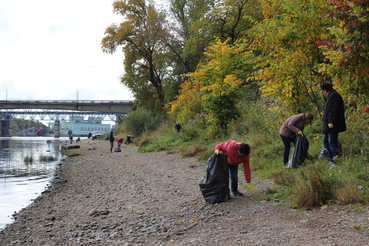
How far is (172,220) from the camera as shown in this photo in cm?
575

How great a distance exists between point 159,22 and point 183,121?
14898 mm

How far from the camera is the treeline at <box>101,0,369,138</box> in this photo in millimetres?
6551

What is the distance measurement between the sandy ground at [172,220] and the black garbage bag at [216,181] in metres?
0.17

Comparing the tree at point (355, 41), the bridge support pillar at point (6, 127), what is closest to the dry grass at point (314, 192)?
the tree at point (355, 41)

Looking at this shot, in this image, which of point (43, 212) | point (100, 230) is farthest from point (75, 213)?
point (100, 230)

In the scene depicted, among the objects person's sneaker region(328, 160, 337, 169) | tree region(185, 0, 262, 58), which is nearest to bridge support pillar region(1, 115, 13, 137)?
tree region(185, 0, 262, 58)

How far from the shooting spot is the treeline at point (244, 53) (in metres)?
6.55

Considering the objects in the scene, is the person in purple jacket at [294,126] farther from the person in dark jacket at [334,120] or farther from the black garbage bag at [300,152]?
the person in dark jacket at [334,120]

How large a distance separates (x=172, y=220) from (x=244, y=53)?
39.3 feet

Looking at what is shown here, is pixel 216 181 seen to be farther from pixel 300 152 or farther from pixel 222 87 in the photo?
pixel 222 87

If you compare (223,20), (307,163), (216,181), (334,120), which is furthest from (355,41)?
(223,20)

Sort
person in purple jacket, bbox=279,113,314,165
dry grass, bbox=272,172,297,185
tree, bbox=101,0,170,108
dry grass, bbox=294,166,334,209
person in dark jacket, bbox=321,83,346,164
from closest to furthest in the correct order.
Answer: dry grass, bbox=294,166,334,209, dry grass, bbox=272,172,297,185, person in dark jacket, bbox=321,83,346,164, person in purple jacket, bbox=279,113,314,165, tree, bbox=101,0,170,108

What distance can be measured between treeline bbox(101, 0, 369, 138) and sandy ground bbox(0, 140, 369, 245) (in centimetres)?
264

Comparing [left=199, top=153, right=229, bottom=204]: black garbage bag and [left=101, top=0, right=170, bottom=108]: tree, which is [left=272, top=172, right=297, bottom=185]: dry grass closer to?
[left=199, top=153, right=229, bottom=204]: black garbage bag
